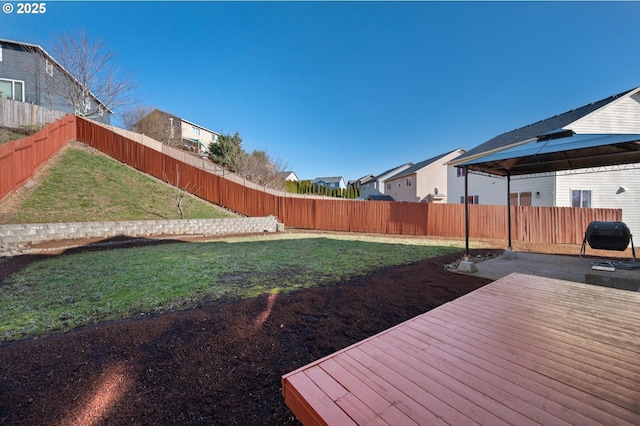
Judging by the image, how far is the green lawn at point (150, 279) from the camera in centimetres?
305

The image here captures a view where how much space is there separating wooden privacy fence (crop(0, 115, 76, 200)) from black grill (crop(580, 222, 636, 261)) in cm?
1660

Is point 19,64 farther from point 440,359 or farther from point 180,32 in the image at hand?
point 440,359

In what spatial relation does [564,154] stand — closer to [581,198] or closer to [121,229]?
[581,198]

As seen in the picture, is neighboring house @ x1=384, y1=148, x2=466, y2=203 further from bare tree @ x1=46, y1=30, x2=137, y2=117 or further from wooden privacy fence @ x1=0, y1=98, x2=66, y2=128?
wooden privacy fence @ x1=0, y1=98, x2=66, y2=128

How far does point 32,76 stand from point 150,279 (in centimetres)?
2169

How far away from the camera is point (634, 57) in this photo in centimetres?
1015

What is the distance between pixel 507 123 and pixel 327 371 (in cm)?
1999

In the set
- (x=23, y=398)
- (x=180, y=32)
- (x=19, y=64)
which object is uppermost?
(x=19, y=64)

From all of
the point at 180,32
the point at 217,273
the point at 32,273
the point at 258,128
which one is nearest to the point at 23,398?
the point at 217,273

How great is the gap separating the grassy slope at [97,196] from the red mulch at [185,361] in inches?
324

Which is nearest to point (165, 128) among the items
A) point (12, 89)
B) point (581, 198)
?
Answer: point (12, 89)

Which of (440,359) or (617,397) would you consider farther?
(440,359)

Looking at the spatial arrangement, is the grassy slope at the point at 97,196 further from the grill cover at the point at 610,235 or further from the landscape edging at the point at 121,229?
the grill cover at the point at 610,235

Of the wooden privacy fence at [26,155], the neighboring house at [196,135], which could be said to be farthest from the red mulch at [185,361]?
the neighboring house at [196,135]
